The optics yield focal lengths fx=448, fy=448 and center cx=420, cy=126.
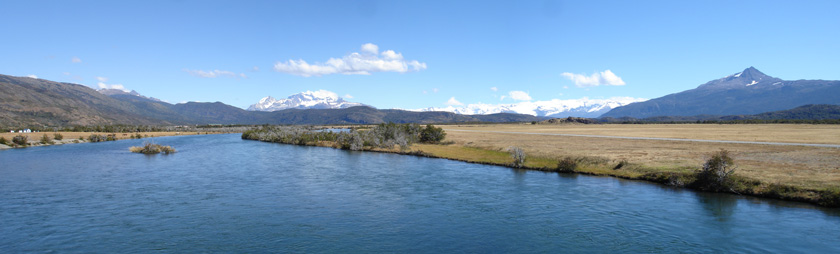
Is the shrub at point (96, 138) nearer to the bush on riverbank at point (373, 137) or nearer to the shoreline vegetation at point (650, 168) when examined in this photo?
the bush on riverbank at point (373, 137)

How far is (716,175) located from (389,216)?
24.9 meters

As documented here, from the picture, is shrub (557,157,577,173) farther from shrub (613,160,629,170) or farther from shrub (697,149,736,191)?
shrub (697,149,736,191)

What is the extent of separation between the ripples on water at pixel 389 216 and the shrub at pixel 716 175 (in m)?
2.45

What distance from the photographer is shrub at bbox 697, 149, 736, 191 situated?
32.8m

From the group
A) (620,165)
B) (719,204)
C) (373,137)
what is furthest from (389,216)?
(373,137)

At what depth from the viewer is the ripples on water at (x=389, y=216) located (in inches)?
798

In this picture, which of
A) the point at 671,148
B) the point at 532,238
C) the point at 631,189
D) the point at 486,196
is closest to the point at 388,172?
the point at 486,196

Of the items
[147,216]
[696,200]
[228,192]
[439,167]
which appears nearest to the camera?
[147,216]

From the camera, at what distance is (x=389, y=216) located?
25.4m

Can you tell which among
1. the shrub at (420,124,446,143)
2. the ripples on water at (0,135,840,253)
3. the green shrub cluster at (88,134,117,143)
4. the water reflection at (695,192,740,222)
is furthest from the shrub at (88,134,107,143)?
the water reflection at (695,192,740,222)

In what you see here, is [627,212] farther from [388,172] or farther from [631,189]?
[388,172]

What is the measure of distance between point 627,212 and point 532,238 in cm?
847

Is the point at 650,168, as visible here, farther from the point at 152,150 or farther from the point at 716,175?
the point at 152,150

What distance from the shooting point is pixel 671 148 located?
5616 cm
